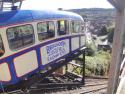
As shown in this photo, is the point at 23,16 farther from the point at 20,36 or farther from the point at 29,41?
the point at 29,41

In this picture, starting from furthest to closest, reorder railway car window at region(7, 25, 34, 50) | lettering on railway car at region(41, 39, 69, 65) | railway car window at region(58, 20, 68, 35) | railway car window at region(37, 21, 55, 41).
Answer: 1. railway car window at region(58, 20, 68, 35)
2. lettering on railway car at region(41, 39, 69, 65)
3. railway car window at region(37, 21, 55, 41)
4. railway car window at region(7, 25, 34, 50)

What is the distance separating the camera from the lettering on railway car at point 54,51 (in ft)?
31.9

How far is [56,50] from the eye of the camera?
35.2 feet

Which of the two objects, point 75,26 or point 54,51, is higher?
point 75,26

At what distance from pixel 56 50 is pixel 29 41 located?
2.19 m

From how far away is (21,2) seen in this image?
9.07 meters

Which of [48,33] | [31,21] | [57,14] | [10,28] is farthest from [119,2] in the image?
[57,14]

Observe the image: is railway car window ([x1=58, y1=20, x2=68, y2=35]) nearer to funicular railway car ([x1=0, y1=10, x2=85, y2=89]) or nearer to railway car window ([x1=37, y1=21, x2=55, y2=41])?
funicular railway car ([x1=0, y1=10, x2=85, y2=89])

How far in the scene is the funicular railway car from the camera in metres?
7.74

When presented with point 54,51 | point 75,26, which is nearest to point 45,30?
point 54,51

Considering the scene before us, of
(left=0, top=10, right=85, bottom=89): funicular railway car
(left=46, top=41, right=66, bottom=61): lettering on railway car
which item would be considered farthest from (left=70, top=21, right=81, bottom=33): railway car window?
(left=46, top=41, right=66, bottom=61): lettering on railway car

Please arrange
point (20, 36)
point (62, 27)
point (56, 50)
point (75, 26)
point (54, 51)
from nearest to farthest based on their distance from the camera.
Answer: point (20, 36)
point (54, 51)
point (56, 50)
point (62, 27)
point (75, 26)

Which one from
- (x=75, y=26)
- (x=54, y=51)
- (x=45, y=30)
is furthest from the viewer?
(x=75, y=26)

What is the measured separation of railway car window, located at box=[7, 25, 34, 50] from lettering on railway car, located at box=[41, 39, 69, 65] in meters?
0.89
